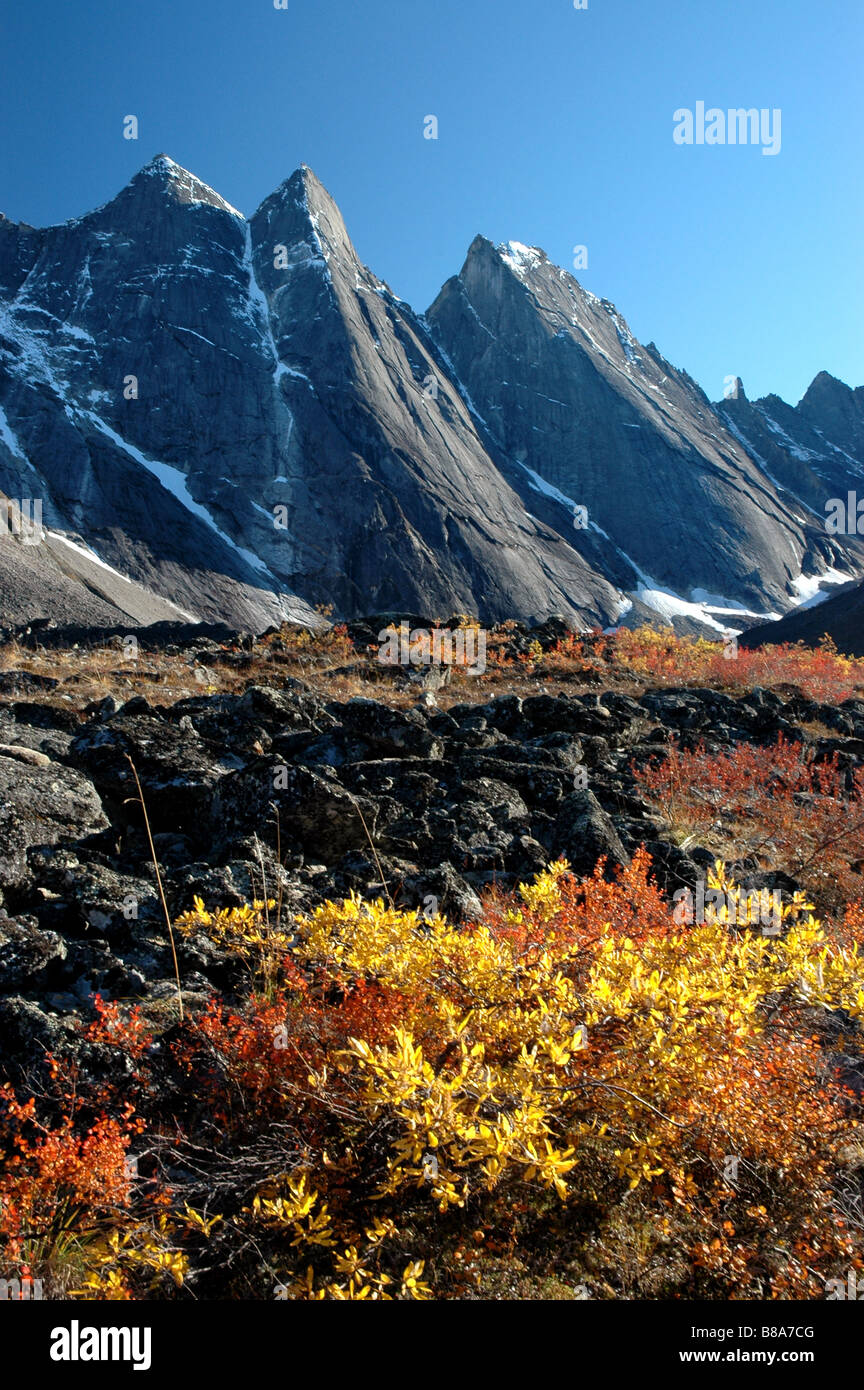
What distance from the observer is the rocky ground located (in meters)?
3.64

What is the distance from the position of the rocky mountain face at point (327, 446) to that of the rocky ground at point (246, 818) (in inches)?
1640

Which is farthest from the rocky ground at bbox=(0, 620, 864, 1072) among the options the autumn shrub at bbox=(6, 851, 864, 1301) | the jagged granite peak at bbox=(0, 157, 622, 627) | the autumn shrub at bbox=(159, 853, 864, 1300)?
the jagged granite peak at bbox=(0, 157, 622, 627)

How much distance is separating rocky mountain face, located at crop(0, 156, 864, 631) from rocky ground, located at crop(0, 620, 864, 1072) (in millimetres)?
41658

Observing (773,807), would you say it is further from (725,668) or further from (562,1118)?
(725,668)

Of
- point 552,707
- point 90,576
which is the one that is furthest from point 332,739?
point 90,576

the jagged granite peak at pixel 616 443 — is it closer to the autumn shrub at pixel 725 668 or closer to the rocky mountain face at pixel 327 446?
the rocky mountain face at pixel 327 446

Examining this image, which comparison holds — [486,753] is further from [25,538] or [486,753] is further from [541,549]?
[541,549]

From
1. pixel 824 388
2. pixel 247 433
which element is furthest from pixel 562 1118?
pixel 824 388

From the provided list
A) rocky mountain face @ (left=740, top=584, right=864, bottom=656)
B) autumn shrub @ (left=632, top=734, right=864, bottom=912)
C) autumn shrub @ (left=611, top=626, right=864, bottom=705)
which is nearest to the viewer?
autumn shrub @ (left=632, top=734, right=864, bottom=912)

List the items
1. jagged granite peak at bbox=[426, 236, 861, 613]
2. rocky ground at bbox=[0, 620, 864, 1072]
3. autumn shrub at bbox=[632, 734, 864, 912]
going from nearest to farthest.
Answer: rocky ground at bbox=[0, 620, 864, 1072], autumn shrub at bbox=[632, 734, 864, 912], jagged granite peak at bbox=[426, 236, 861, 613]

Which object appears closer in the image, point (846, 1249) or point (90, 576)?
point (846, 1249)

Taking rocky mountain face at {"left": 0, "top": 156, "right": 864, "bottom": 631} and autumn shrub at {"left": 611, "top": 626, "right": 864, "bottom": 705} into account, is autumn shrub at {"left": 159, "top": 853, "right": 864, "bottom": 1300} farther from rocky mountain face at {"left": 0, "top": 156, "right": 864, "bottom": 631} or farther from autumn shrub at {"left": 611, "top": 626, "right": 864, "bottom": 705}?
rocky mountain face at {"left": 0, "top": 156, "right": 864, "bottom": 631}
